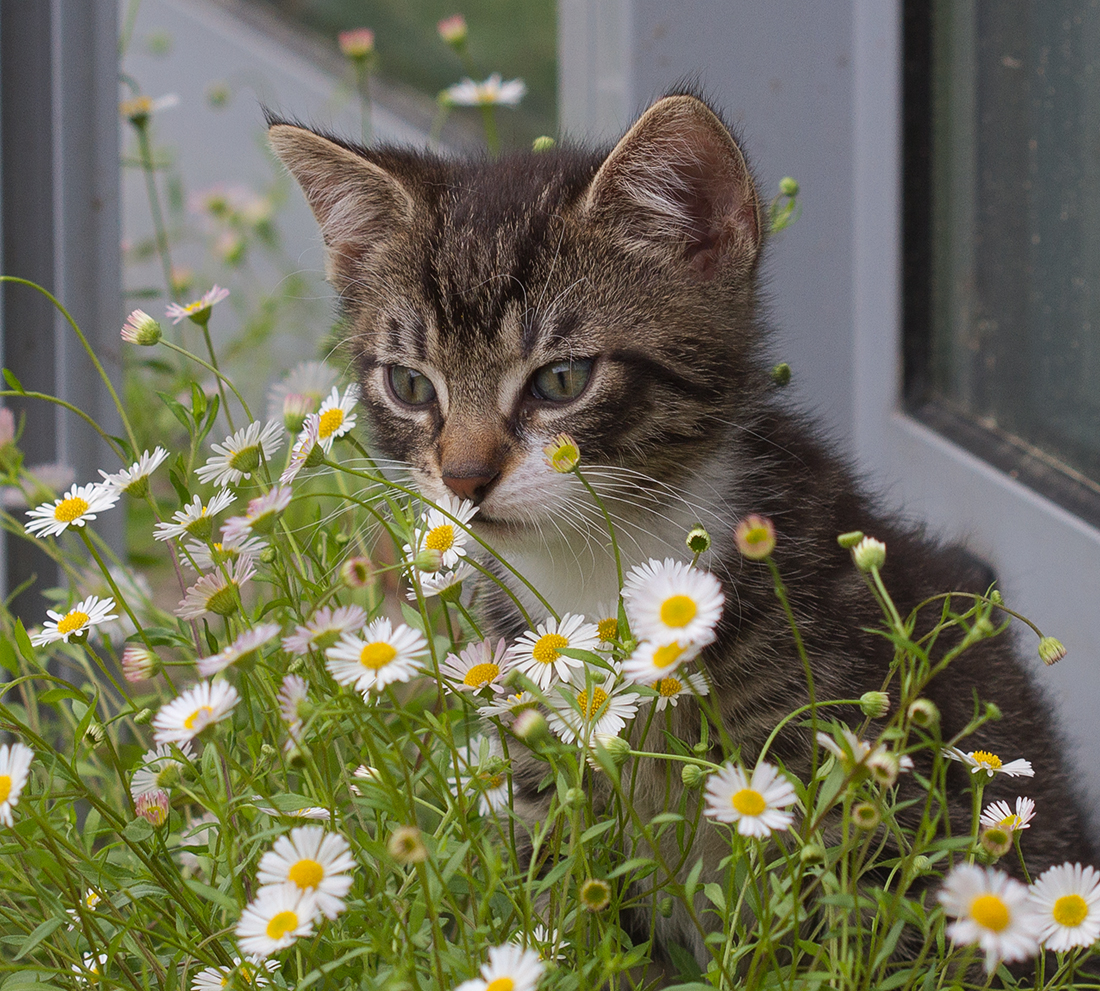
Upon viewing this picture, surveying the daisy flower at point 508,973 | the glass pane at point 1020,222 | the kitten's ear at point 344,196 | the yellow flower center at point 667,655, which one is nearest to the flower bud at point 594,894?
the daisy flower at point 508,973

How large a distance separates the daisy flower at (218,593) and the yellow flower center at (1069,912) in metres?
0.67

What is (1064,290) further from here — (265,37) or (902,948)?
(265,37)

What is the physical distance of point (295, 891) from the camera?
0.74 meters

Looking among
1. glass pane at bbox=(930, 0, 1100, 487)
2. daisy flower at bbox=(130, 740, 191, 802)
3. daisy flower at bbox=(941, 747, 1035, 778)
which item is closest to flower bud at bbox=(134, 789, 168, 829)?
daisy flower at bbox=(130, 740, 191, 802)

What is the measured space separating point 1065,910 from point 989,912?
0.70 ft

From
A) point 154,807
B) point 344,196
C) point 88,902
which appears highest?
point 344,196

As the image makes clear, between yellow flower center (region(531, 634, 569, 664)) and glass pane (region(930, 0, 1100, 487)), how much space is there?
39.3 inches

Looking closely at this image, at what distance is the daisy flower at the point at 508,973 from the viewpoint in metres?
0.70

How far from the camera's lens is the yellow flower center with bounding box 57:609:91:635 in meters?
1.00

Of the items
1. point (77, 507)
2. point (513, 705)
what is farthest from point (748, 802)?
point (77, 507)

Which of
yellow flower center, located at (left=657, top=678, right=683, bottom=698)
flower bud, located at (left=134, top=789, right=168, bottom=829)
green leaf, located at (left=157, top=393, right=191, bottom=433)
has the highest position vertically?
green leaf, located at (left=157, top=393, right=191, bottom=433)

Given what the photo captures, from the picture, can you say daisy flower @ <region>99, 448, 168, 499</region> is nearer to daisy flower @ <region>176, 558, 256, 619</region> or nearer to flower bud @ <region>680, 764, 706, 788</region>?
daisy flower @ <region>176, 558, 256, 619</region>

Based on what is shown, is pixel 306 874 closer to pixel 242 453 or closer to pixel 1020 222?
pixel 242 453

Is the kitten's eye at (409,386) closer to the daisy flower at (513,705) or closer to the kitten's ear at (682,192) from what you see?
the kitten's ear at (682,192)
